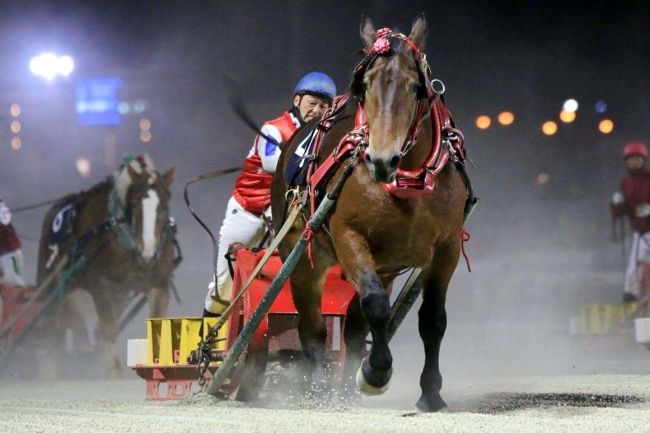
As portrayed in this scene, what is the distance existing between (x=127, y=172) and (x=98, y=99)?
490cm

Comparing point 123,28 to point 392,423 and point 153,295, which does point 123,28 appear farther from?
point 392,423

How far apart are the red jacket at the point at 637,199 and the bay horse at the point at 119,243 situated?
5.69 meters

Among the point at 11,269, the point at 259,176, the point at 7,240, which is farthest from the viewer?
the point at 7,240

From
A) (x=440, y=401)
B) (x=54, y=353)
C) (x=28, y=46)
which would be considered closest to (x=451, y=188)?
(x=440, y=401)

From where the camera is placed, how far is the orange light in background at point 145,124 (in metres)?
17.6

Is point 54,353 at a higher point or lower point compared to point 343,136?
lower

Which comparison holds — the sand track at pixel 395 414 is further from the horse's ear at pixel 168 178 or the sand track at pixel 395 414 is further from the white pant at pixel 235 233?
the horse's ear at pixel 168 178

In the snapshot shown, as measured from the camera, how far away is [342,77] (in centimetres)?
1514

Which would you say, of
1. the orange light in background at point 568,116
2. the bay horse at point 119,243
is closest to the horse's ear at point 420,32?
the bay horse at point 119,243

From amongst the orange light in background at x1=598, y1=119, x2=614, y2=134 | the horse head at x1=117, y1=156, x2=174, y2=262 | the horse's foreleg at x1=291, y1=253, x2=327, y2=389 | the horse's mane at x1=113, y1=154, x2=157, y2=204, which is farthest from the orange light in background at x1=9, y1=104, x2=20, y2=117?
the horse's foreleg at x1=291, y1=253, x2=327, y2=389

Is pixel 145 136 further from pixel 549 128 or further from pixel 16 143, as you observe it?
pixel 549 128

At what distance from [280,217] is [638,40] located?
980 centimetres

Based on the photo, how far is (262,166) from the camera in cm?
786

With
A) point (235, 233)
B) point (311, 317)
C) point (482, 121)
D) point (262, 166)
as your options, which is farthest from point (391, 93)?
point (482, 121)
